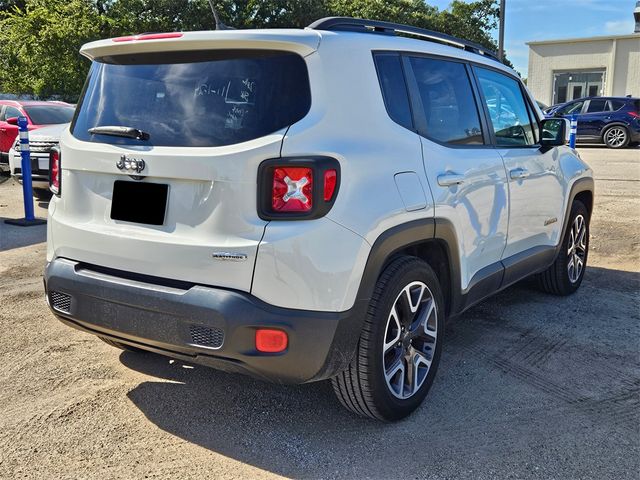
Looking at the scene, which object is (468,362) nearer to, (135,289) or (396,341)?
(396,341)

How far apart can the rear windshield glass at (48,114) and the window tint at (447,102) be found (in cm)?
912

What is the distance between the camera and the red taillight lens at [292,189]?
99.1 inches

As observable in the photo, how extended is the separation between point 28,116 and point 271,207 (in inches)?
403

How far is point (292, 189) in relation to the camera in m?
2.52

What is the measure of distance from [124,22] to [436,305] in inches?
984

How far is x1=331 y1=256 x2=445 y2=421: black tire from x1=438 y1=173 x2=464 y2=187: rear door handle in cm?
43

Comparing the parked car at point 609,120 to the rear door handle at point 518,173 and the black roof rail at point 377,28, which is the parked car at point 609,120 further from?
the black roof rail at point 377,28

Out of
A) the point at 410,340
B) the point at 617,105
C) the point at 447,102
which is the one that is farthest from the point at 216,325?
the point at 617,105

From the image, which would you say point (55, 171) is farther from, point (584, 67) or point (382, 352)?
point (584, 67)

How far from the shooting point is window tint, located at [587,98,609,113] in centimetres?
1958

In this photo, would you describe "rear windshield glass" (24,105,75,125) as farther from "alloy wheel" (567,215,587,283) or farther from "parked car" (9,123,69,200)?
"alloy wheel" (567,215,587,283)

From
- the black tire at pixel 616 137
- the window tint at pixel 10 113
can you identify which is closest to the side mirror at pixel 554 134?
the window tint at pixel 10 113

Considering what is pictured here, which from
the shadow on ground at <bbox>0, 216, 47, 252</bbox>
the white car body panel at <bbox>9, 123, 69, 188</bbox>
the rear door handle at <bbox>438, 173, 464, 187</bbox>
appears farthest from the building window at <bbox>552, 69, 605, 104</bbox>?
the rear door handle at <bbox>438, 173, 464, 187</bbox>

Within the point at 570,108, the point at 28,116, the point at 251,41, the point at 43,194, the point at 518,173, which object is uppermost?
the point at 570,108
